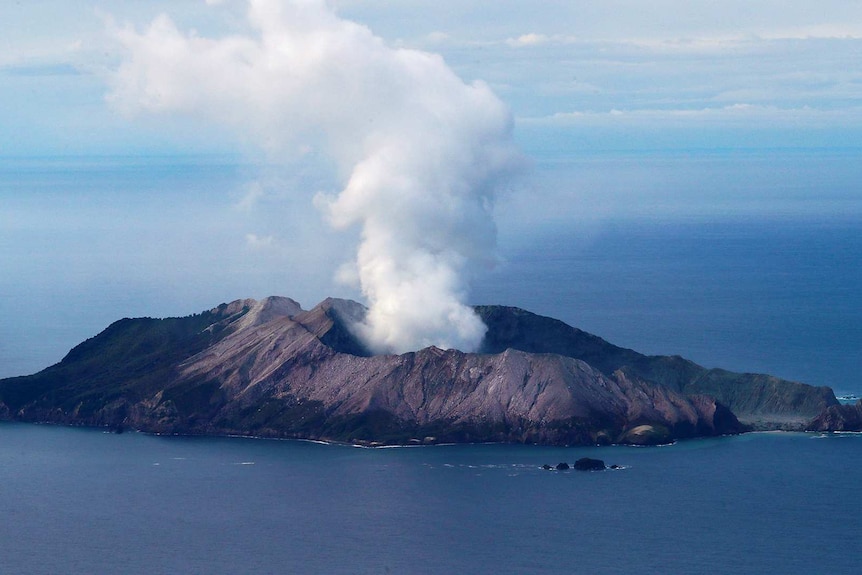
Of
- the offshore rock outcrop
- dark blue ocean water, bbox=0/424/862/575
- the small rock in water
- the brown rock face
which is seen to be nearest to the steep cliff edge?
the offshore rock outcrop

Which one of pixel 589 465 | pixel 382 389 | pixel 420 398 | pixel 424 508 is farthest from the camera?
pixel 382 389

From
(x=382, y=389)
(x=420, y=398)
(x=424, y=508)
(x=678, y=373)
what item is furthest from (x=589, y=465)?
(x=678, y=373)

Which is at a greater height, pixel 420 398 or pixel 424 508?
pixel 420 398

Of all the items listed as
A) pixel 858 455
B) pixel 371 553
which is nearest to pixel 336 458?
pixel 371 553

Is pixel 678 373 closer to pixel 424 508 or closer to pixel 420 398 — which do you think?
pixel 420 398

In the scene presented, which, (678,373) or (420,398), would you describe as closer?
(420,398)

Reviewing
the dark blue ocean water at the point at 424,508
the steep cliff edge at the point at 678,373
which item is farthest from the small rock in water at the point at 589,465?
the steep cliff edge at the point at 678,373
